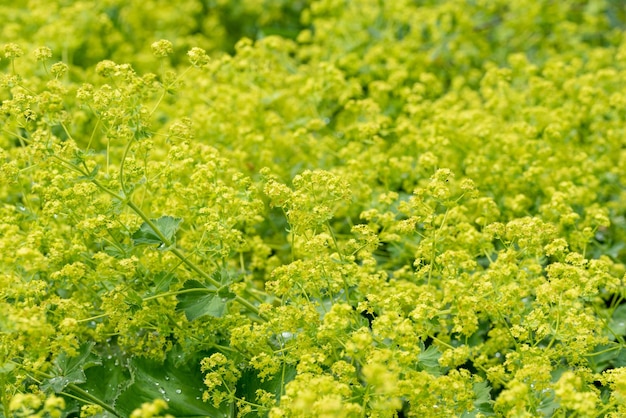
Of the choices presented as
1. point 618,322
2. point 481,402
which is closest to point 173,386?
point 481,402

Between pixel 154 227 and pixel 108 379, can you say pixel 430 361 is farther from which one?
pixel 108 379

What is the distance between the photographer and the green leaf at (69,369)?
2.65 m

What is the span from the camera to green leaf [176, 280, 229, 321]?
2.63m

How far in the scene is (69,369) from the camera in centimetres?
272

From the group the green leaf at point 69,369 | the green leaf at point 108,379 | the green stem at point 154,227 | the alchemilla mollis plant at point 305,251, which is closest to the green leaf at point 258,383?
the alchemilla mollis plant at point 305,251

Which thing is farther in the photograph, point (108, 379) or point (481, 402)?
point (108, 379)

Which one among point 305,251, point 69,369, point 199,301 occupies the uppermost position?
point 305,251

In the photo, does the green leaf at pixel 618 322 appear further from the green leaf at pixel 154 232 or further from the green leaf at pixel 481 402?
the green leaf at pixel 154 232

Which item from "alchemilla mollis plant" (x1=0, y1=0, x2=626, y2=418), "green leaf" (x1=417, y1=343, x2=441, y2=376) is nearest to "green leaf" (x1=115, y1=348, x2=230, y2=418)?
"alchemilla mollis plant" (x1=0, y1=0, x2=626, y2=418)

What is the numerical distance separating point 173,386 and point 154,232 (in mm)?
562

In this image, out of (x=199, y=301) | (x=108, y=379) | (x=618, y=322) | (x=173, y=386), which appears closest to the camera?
(x=199, y=301)

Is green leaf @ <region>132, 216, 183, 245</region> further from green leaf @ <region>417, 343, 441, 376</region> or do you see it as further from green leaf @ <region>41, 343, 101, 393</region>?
green leaf @ <region>417, 343, 441, 376</region>

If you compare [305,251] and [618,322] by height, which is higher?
[305,251]

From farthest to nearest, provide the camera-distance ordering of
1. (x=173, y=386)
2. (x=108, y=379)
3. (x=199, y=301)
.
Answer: (x=108, y=379)
(x=173, y=386)
(x=199, y=301)
